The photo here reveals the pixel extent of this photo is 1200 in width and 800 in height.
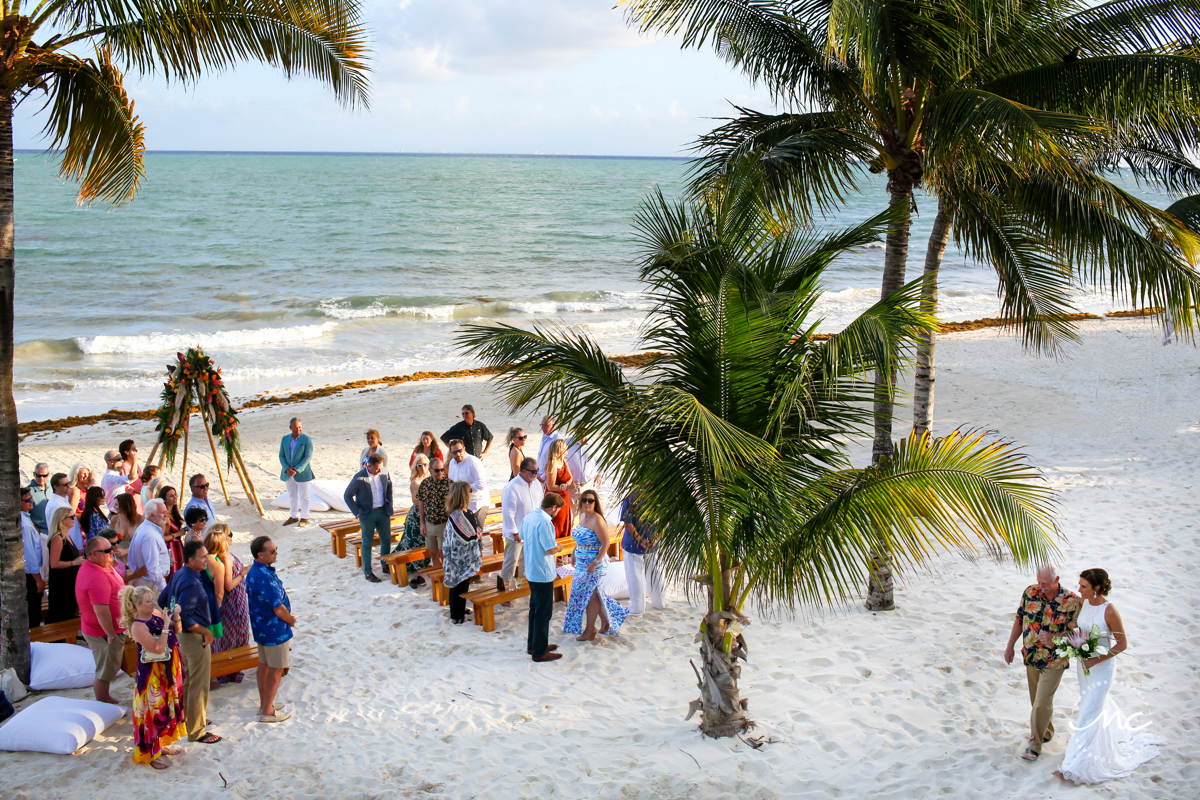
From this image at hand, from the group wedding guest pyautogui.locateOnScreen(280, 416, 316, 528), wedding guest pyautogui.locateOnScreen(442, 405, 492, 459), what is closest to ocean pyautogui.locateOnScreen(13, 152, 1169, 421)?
wedding guest pyautogui.locateOnScreen(442, 405, 492, 459)

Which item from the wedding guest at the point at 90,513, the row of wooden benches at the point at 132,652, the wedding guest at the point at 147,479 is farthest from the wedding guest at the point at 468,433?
the wedding guest at the point at 90,513

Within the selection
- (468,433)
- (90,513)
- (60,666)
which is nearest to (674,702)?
(60,666)

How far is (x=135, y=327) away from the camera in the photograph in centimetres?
2900

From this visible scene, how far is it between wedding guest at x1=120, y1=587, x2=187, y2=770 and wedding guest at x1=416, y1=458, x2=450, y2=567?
2948mm

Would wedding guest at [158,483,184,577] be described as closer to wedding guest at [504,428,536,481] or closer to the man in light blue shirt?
the man in light blue shirt

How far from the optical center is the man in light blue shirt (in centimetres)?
Answer: 724

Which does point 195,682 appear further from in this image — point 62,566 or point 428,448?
point 428,448

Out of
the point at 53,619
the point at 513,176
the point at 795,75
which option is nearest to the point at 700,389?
the point at 795,75

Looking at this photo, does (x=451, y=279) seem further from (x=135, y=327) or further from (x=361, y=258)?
(x=135, y=327)

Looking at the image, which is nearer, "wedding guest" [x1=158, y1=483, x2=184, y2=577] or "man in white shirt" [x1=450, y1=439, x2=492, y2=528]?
"wedding guest" [x1=158, y1=483, x2=184, y2=577]

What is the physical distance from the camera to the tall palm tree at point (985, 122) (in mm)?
6004

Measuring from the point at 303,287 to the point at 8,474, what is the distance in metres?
33.7

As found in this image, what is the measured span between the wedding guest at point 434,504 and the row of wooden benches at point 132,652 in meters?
1.94

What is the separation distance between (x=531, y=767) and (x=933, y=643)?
3.65m
